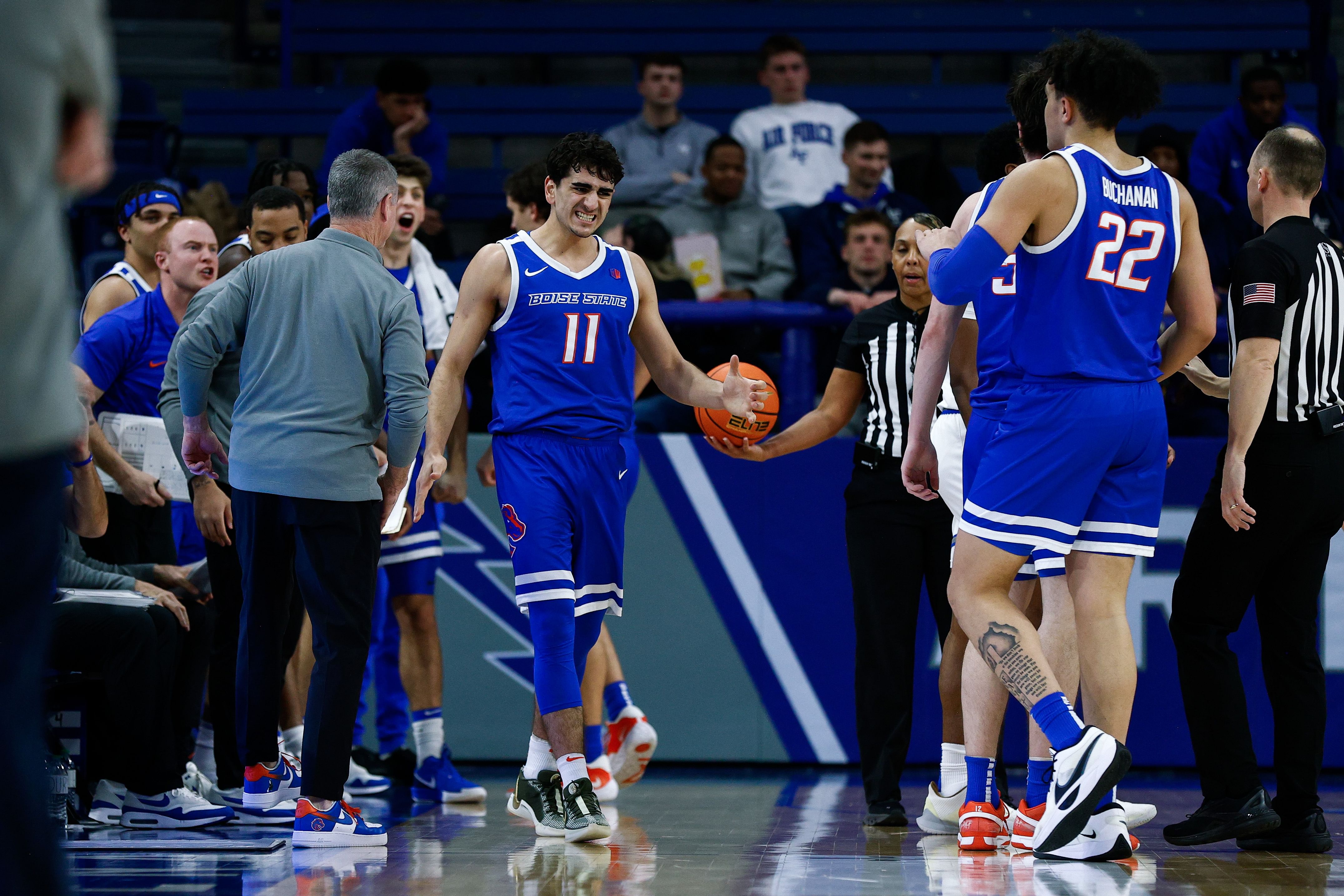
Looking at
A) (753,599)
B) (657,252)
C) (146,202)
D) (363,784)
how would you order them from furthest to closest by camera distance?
(657,252) < (753,599) < (363,784) < (146,202)

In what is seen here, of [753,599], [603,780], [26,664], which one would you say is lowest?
[603,780]

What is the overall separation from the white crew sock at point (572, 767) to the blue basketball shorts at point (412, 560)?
1.48 m

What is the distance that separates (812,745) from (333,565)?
10.00 feet

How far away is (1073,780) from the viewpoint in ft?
13.1

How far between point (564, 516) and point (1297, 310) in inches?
99.2

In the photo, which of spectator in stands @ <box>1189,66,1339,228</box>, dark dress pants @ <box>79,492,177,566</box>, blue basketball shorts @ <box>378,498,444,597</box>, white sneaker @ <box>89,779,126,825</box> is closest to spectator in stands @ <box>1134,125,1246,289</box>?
spectator in stands @ <box>1189,66,1339,228</box>

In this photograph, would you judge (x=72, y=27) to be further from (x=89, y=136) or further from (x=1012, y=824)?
(x=1012, y=824)

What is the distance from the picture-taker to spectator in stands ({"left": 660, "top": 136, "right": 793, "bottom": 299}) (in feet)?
28.8

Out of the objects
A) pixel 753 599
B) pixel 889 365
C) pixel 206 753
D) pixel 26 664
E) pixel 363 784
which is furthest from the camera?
pixel 753 599

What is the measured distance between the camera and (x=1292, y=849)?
4.64 meters

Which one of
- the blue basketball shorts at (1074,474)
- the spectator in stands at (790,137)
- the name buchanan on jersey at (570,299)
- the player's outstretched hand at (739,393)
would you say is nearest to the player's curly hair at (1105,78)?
the blue basketball shorts at (1074,474)

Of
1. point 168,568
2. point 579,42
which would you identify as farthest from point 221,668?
point 579,42

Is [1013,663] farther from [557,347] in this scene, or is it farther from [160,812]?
[160,812]

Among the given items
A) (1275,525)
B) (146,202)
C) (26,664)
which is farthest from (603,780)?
(26,664)
